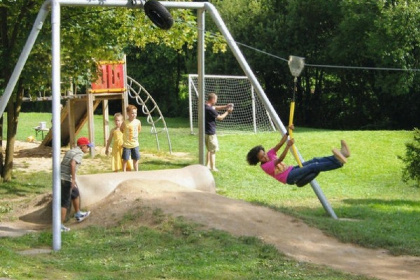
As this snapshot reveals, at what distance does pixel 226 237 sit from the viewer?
32.1ft

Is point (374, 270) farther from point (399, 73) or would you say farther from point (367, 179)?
point (399, 73)

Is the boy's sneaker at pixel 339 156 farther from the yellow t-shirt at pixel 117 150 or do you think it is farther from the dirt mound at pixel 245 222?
the yellow t-shirt at pixel 117 150

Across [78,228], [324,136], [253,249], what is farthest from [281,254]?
[324,136]

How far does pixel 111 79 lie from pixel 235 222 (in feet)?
→ 34.2

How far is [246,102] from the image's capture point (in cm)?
2856

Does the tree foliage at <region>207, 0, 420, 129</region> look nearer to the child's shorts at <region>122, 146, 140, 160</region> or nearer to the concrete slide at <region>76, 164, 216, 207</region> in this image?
the child's shorts at <region>122, 146, 140, 160</region>

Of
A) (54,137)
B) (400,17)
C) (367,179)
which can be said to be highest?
(400,17)

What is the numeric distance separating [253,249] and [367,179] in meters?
8.59

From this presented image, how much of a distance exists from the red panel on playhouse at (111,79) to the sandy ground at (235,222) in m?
7.43

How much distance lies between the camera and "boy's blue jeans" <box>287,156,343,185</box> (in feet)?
32.8

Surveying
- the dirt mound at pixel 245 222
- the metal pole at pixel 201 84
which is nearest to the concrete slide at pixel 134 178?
the dirt mound at pixel 245 222

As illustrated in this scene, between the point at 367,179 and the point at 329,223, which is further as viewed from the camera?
the point at 367,179

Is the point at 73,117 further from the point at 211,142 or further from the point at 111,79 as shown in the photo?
the point at 211,142

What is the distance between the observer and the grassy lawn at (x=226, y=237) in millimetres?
8445
